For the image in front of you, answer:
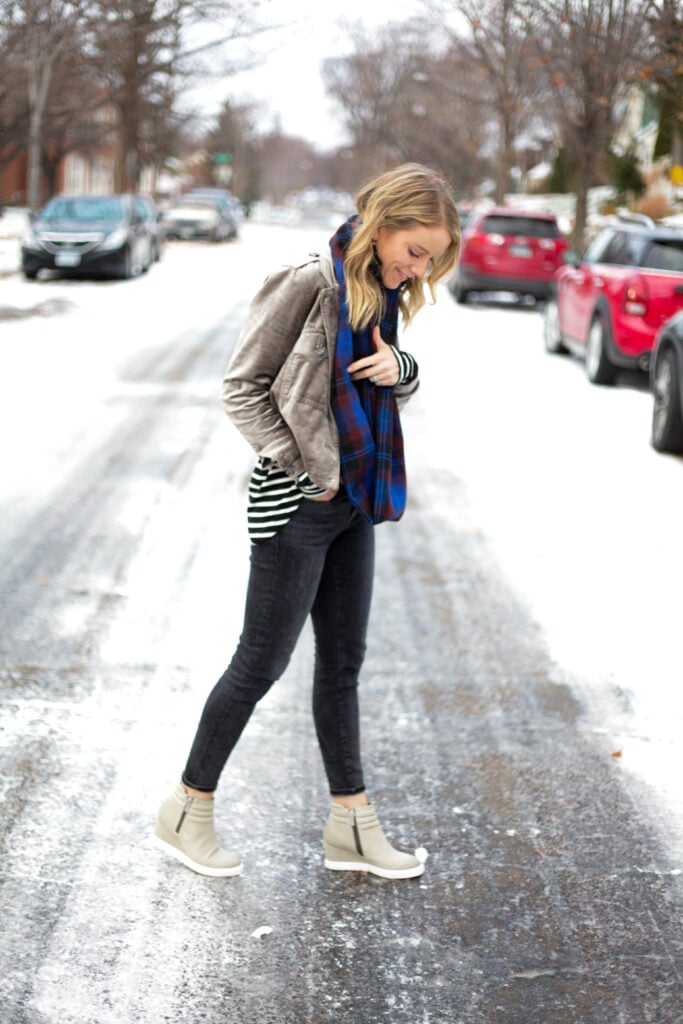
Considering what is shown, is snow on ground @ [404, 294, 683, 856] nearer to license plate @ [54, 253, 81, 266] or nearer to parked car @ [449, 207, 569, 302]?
parked car @ [449, 207, 569, 302]

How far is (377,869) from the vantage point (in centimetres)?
351

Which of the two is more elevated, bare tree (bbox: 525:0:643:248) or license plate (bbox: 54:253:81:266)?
bare tree (bbox: 525:0:643:248)

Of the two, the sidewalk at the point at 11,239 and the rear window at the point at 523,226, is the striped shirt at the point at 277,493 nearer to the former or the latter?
the rear window at the point at 523,226

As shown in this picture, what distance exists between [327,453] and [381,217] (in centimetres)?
55

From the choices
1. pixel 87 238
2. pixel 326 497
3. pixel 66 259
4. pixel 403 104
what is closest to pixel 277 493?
pixel 326 497

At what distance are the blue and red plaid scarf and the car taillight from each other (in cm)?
951

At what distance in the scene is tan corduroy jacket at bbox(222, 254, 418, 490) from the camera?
10.1ft

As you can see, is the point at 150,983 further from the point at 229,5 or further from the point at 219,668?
the point at 229,5

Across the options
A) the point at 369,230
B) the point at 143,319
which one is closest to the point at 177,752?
the point at 369,230

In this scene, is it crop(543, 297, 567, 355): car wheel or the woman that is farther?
crop(543, 297, 567, 355): car wheel

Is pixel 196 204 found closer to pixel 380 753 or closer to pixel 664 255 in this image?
pixel 664 255

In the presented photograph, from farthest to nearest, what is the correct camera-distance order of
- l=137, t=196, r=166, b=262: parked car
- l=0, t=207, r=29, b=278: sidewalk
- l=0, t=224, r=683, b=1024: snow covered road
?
l=137, t=196, r=166, b=262: parked car < l=0, t=207, r=29, b=278: sidewalk < l=0, t=224, r=683, b=1024: snow covered road

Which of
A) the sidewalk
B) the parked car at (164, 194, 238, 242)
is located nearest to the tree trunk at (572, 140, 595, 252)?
the sidewalk

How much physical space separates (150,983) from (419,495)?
5.29 meters
